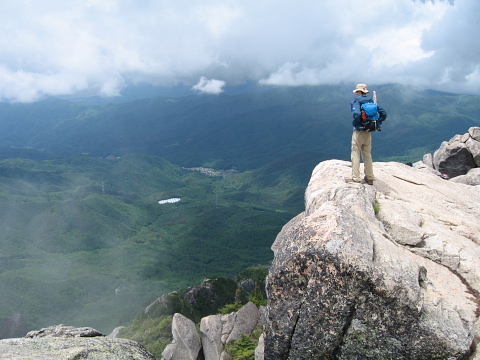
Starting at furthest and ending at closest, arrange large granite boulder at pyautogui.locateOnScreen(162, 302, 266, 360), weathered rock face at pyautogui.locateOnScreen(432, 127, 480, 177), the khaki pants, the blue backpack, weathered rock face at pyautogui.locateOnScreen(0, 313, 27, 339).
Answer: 1. weathered rock face at pyautogui.locateOnScreen(0, 313, 27, 339)
2. weathered rock face at pyautogui.locateOnScreen(432, 127, 480, 177)
3. large granite boulder at pyautogui.locateOnScreen(162, 302, 266, 360)
4. the khaki pants
5. the blue backpack

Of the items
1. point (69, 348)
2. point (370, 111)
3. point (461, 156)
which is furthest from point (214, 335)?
point (461, 156)

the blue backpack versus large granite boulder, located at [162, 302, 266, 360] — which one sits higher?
the blue backpack

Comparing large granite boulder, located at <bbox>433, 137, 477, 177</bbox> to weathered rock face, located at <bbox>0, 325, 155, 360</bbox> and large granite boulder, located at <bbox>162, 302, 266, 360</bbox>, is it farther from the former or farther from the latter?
weathered rock face, located at <bbox>0, 325, 155, 360</bbox>

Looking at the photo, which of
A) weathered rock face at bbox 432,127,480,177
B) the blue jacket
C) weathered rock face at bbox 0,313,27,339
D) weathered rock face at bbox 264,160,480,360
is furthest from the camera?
weathered rock face at bbox 0,313,27,339

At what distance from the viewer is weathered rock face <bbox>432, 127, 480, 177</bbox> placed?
160 ft

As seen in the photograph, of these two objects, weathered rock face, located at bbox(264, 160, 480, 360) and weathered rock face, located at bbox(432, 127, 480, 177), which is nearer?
weathered rock face, located at bbox(264, 160, 480, 360)

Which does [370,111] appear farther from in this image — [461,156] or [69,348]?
[461,156]

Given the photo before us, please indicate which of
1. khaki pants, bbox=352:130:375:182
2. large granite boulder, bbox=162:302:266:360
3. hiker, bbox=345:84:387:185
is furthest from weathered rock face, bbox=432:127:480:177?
large granite boulder, bbox=162:302:266:360

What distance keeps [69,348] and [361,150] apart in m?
17.7

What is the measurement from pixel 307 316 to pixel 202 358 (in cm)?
2327

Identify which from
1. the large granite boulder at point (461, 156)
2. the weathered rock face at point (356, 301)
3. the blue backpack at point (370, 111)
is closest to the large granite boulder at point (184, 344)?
the weathered rock face at point (356, 301)

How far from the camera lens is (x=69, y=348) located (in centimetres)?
991

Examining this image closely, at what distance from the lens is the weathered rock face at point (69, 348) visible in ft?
30.1

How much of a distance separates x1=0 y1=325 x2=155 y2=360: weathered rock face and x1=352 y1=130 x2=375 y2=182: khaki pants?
15.2 metres
